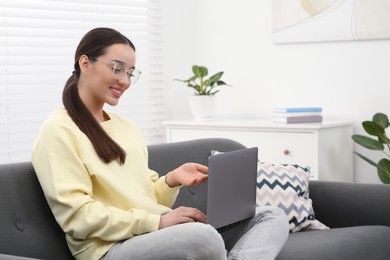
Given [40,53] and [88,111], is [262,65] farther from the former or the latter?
[88,111]

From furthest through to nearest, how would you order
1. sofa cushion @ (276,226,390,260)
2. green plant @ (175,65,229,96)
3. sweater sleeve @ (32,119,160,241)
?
green plant @ (175,65,229,96), sofa cushion @ (276,226,390,260), sweater sleeve @ (32,119,160,241)

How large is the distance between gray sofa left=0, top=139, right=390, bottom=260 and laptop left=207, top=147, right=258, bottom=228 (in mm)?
264

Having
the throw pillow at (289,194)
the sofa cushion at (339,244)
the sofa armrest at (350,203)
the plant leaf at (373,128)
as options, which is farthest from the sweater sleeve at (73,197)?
the plant leaf at (373,128)

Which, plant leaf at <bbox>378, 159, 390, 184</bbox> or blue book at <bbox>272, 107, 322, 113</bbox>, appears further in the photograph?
blue book at <bbox>272, 107, 322, 113</bbox>

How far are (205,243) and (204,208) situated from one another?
0.98 m

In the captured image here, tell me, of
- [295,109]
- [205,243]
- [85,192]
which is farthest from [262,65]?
[205,243]

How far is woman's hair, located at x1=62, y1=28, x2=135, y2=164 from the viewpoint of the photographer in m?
2.28

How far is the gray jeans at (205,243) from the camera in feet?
6.44

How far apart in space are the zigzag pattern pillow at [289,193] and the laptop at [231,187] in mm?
523

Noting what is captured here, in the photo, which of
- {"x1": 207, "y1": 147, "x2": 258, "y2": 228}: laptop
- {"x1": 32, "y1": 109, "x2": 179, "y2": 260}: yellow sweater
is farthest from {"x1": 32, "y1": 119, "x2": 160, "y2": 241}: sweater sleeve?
{"x1": 207, "y1": 147, "x2": 258, "y2": 228}: laptop

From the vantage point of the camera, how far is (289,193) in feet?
9.89

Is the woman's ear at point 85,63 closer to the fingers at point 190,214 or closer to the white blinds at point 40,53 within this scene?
the fingers at point 190,214

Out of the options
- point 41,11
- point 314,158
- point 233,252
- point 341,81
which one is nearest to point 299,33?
point 341,81

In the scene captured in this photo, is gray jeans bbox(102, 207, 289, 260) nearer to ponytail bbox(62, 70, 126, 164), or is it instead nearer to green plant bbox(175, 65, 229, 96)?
ponytail bbox(62, 70, 126, 164)
